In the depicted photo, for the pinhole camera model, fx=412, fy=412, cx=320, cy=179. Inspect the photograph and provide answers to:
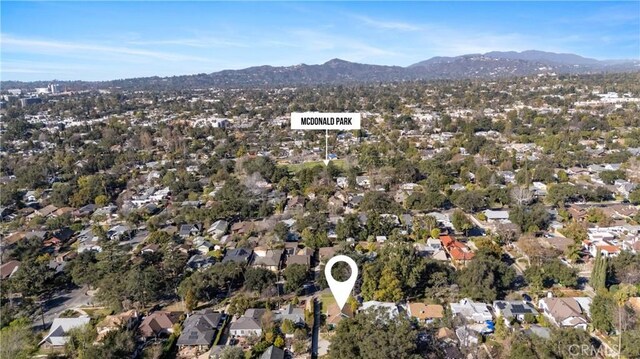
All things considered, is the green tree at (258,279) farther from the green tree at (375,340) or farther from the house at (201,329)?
the green tree at (375,340)

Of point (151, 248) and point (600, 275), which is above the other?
point (600, 275)

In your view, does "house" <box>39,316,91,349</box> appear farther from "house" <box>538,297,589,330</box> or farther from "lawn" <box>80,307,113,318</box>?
"house" <box>538,297,589,330</box>

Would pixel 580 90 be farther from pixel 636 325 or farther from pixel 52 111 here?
pixel 52 111

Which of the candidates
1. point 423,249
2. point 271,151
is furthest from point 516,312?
point 271,151

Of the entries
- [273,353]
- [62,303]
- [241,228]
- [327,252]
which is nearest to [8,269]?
[62,303]

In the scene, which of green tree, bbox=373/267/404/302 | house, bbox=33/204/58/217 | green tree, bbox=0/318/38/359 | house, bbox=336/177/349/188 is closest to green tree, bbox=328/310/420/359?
green tree, bbox=373/267/404/302

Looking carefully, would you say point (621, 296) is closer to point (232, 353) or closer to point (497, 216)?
point (497, 216)
